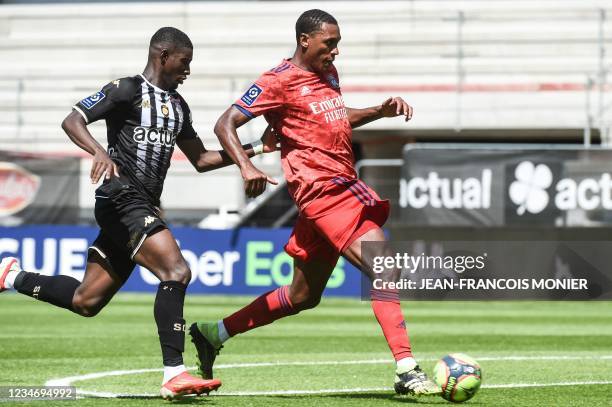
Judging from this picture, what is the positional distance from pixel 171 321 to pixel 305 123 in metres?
1.49

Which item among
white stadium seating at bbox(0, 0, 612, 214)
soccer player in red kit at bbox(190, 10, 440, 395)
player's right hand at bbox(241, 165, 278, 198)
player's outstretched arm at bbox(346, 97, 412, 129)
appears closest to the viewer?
player's right hand at bbox(241, 165, 278, 198)

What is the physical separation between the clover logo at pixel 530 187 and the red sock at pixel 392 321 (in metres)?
11.4

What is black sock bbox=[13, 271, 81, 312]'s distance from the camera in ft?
24.4

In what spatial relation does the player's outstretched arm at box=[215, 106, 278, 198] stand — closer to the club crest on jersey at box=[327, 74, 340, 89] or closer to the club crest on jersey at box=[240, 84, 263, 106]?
the club crest on jersey at box=[240, 84, 263, 106]

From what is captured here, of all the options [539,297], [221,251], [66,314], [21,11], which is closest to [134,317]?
[66,314]

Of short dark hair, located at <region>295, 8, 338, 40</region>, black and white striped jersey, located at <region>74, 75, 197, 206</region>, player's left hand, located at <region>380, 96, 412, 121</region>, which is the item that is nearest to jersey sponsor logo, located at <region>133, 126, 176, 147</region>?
black and white striped jersey, located at <region>74, 75, 197, 206</region>

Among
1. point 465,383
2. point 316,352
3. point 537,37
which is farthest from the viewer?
point 537,37

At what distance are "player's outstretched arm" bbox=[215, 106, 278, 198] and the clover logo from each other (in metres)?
11.3

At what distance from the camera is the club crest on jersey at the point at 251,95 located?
732cm

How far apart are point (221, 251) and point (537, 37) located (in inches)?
397

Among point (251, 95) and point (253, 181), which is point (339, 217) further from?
point (251, 95)

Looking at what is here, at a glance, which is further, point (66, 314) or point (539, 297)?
point (539, 297)

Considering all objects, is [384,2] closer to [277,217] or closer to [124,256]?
[277,217]

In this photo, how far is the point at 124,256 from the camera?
730 cm
